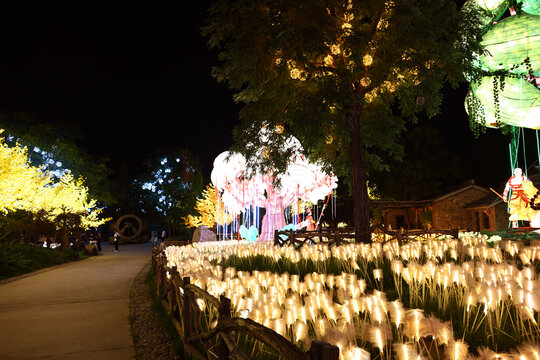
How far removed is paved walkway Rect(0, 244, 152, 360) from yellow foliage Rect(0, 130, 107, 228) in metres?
4.97

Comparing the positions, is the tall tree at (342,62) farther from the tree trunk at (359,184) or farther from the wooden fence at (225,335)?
the wooden fence at (225,335)

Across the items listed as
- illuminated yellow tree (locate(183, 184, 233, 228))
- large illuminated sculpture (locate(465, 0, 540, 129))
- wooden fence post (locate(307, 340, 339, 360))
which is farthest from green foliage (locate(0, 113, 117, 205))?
wooden fence post (locate(307, 340, 339, 360))

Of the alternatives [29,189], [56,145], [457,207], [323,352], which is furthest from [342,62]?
[457,207]

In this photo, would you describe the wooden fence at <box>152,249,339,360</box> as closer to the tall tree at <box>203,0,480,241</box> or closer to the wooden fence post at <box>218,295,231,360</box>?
the wooden fence post at <box>218,295,231,360</box>

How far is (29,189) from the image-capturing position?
18.6 meters

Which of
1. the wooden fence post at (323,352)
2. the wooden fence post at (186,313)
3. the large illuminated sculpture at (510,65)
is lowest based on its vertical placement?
the wooden fence post at (186,313)

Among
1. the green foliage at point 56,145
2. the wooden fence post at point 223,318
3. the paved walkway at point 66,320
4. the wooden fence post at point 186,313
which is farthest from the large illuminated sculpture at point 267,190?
the green foliage at point 56,145

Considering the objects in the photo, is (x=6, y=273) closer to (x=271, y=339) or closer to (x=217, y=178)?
(x=217, y=178)

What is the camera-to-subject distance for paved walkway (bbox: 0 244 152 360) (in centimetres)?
550

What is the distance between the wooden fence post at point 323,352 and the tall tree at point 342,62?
31.9ft

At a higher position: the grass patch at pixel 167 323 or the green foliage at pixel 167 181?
the green foliage at pixel 167 181

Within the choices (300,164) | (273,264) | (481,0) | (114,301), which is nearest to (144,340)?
(114,301)

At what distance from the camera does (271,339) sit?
251cm

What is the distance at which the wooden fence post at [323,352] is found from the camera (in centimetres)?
196
